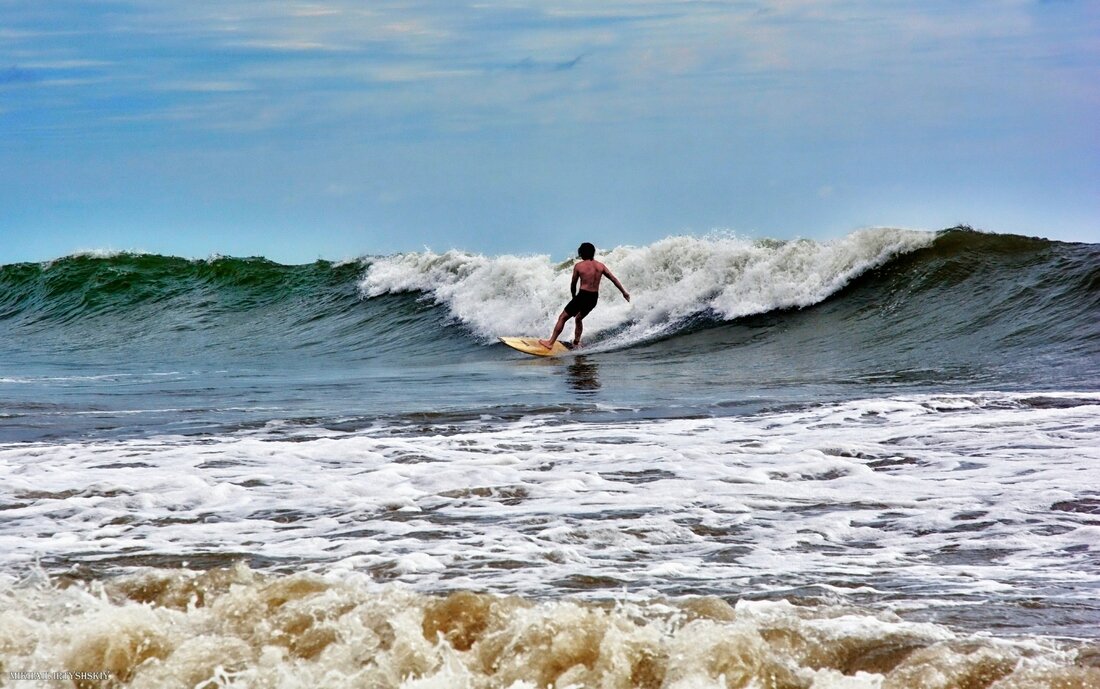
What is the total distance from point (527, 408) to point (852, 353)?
5.72 metres

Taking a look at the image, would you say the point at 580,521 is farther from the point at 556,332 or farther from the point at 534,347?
the point at 556,332

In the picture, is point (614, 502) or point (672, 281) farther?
point (672, 281)

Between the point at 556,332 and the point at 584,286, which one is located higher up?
the point at 584,286

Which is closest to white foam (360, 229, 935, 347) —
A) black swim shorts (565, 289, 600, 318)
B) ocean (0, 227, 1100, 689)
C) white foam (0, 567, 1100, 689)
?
black swim shorts (565, 289, 600, 318)

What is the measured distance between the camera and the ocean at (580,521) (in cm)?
329

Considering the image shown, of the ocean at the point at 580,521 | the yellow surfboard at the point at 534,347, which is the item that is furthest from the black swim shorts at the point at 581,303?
the ocean at the point at 580,521

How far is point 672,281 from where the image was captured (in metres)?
18.5

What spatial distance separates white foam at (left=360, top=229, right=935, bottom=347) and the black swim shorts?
2.78 ft

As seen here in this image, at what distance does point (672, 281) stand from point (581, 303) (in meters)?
3.51

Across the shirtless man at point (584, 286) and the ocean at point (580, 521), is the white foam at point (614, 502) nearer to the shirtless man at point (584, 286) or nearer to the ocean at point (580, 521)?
the ocean at point (580, 521)

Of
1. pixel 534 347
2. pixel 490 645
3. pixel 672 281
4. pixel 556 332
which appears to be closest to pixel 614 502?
pixel 490 645

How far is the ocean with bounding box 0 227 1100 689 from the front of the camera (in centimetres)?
329

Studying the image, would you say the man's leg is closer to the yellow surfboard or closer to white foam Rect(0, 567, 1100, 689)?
the yellow surfboard

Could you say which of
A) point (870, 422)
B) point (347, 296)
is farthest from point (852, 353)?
point (347, 296)
